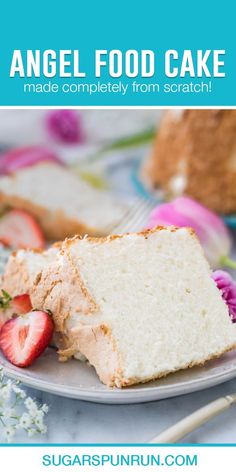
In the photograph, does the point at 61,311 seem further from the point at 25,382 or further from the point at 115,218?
the point at 115,218

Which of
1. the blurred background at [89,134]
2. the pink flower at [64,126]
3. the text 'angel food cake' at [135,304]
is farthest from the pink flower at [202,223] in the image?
the pink flower at [64,126]

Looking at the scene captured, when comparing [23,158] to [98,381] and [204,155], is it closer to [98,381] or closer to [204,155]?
[204,155]

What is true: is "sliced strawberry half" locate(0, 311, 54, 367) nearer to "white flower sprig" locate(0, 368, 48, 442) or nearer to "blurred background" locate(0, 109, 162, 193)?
"white flower sprig" locate(0, 368, 48, 442)

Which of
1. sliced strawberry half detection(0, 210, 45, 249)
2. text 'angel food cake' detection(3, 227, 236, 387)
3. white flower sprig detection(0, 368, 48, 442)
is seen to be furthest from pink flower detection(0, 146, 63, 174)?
white flower sprig detection(0, 368, 48, 442)

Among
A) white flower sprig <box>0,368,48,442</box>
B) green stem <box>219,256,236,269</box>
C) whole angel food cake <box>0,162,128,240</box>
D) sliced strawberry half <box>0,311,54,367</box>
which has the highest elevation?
whole angel food cake <box>0,162,128,240</box>
